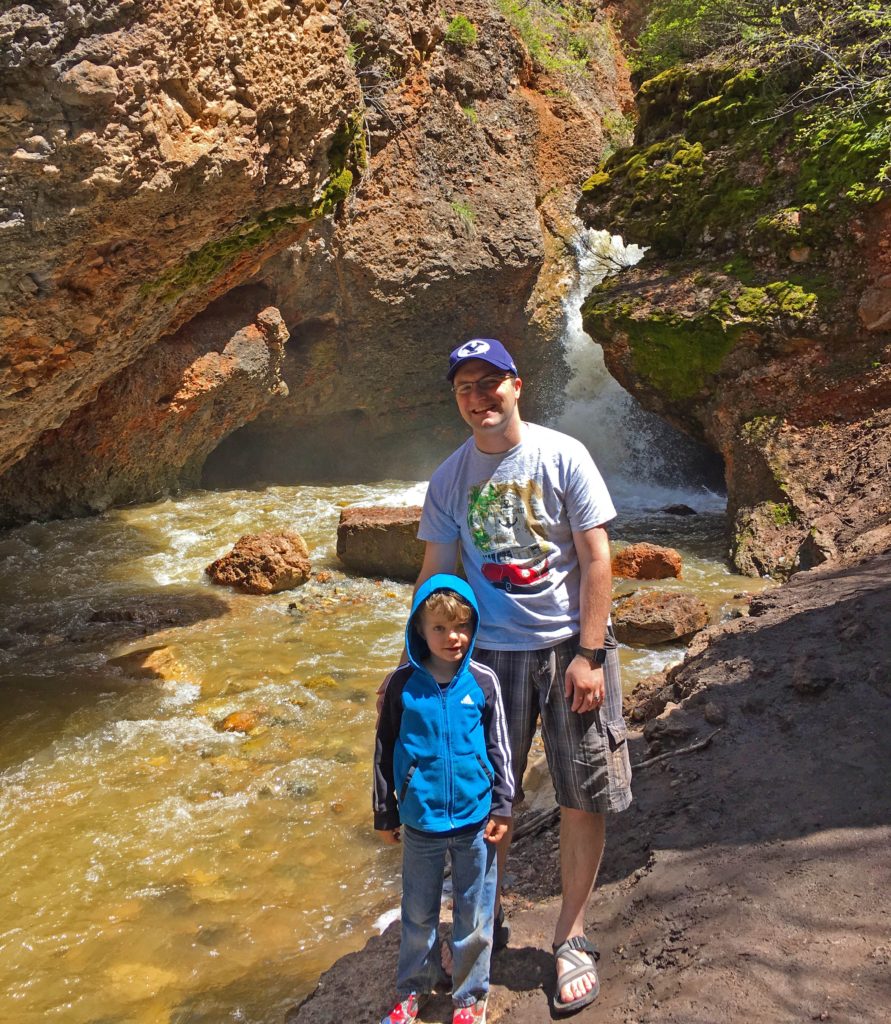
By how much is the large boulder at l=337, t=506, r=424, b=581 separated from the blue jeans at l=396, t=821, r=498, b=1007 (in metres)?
5.38

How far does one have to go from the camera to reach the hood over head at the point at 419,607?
7.25 ft

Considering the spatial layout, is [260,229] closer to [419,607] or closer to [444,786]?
[419,607]

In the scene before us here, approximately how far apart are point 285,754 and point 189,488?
7.60 m

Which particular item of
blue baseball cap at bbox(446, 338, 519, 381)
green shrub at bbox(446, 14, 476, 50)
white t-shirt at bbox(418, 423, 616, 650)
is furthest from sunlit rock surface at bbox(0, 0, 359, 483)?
green shrub at bbox(446, 14, 476, 50)

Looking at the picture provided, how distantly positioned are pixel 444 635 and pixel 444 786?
1.33 feet

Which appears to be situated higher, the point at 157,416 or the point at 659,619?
the point at 157,416

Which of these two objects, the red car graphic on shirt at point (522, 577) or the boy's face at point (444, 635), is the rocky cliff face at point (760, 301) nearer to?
the red car graphic on shirt at point (522, 577)

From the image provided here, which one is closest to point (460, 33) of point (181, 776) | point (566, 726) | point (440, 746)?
point (181, 776)

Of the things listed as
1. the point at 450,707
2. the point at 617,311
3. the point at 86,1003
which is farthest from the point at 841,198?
the point at 86,1003

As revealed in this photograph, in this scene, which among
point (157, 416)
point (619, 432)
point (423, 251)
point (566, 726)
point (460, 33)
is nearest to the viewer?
point (566, 726)

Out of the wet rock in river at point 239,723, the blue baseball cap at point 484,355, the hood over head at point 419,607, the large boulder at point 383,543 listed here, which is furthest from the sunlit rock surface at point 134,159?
the large boulder at point 383,543

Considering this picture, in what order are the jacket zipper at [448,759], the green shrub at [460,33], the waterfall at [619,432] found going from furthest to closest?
the waterfall at [619,432]
the green shrub at [460,33]
the jacket zipper at [448,759]

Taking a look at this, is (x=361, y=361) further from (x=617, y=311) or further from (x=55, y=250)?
(x=55, y=250)

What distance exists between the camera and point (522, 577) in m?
2.31
